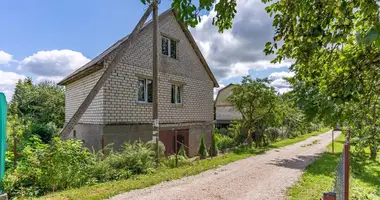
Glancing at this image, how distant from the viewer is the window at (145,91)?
11.0 metres

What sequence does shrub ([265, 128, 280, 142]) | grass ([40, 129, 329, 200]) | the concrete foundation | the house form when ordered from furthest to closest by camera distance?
shrub ([265, 128, 280, 142])
the house
the concrete foundation
grass ([40, 129, 329, 200])

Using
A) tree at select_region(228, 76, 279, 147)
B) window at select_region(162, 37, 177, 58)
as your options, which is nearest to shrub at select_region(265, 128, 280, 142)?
tree at select_region(228, 76, 279, 147)

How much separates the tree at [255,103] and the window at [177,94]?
17.2ft

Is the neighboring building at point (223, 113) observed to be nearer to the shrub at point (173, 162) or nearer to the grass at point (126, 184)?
the shrub at point (173, 162)

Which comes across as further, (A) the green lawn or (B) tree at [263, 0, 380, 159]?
(A) the green lawn

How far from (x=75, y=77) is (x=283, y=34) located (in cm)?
1133

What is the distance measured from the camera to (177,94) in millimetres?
13289

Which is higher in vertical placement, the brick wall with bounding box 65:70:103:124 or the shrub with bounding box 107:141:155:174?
the brick wall with bounding box 65:70:103:124

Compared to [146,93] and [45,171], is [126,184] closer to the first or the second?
[45,171]

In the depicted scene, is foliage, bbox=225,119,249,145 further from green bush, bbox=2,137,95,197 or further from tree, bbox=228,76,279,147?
green bush, bbox=2,137,95,197

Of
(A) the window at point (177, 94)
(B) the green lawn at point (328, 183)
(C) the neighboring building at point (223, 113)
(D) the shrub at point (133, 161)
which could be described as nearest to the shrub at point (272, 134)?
(C) the neighboring building at point (223, 113)

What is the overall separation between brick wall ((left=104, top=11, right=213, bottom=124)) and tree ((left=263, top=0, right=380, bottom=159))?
25.8 feet

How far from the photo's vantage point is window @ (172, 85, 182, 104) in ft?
42.6

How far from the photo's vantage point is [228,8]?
2.38m
